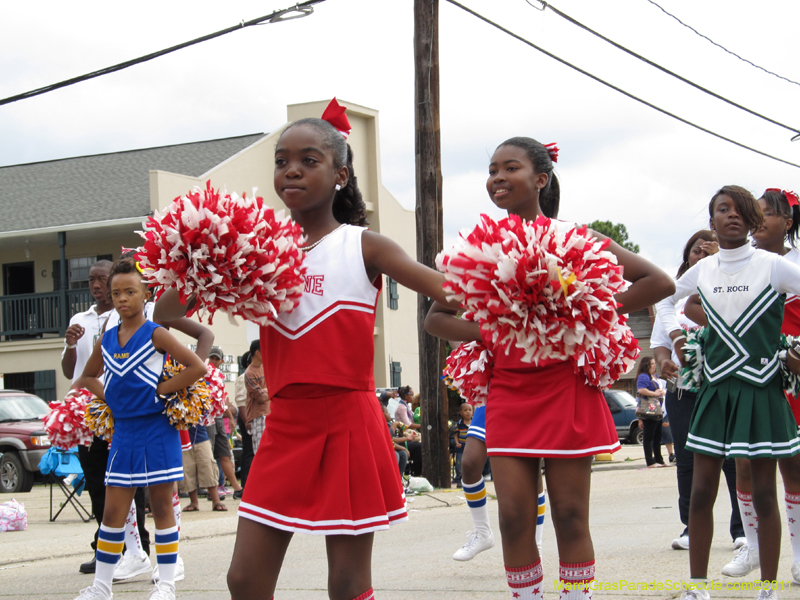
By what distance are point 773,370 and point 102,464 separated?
13.5ft

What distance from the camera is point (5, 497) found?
45.9 feet

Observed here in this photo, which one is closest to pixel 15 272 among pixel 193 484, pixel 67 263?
pixel 67 263

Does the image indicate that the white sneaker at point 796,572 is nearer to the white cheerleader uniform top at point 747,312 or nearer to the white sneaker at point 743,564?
the white sneaker at point 743,564

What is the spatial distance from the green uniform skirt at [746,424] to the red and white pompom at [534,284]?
1.60 meters

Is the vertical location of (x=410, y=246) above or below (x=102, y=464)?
above

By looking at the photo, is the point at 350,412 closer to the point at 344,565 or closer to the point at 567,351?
the point at 344,565

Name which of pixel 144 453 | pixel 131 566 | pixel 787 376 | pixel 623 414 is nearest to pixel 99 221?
pixel 623 414

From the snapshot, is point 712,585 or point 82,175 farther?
point 82,175

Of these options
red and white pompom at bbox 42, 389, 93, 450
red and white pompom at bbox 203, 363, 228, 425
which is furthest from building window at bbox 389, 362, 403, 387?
red and white pompom at bbox 42, 389, 93, 450

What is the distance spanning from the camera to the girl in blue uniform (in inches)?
196

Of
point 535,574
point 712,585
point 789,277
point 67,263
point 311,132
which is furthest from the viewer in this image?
point 67,263

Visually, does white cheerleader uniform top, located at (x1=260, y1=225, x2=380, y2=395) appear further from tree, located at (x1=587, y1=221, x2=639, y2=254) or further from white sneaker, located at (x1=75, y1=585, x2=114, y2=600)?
tree, located at (x1=587, y1=221, x2=639, y2=254)

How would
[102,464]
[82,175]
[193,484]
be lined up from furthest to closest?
[82,175]
[193,484]
[102,464]

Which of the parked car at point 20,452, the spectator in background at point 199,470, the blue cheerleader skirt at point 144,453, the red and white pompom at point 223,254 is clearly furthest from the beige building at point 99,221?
the red and white pompom at point 223,254
